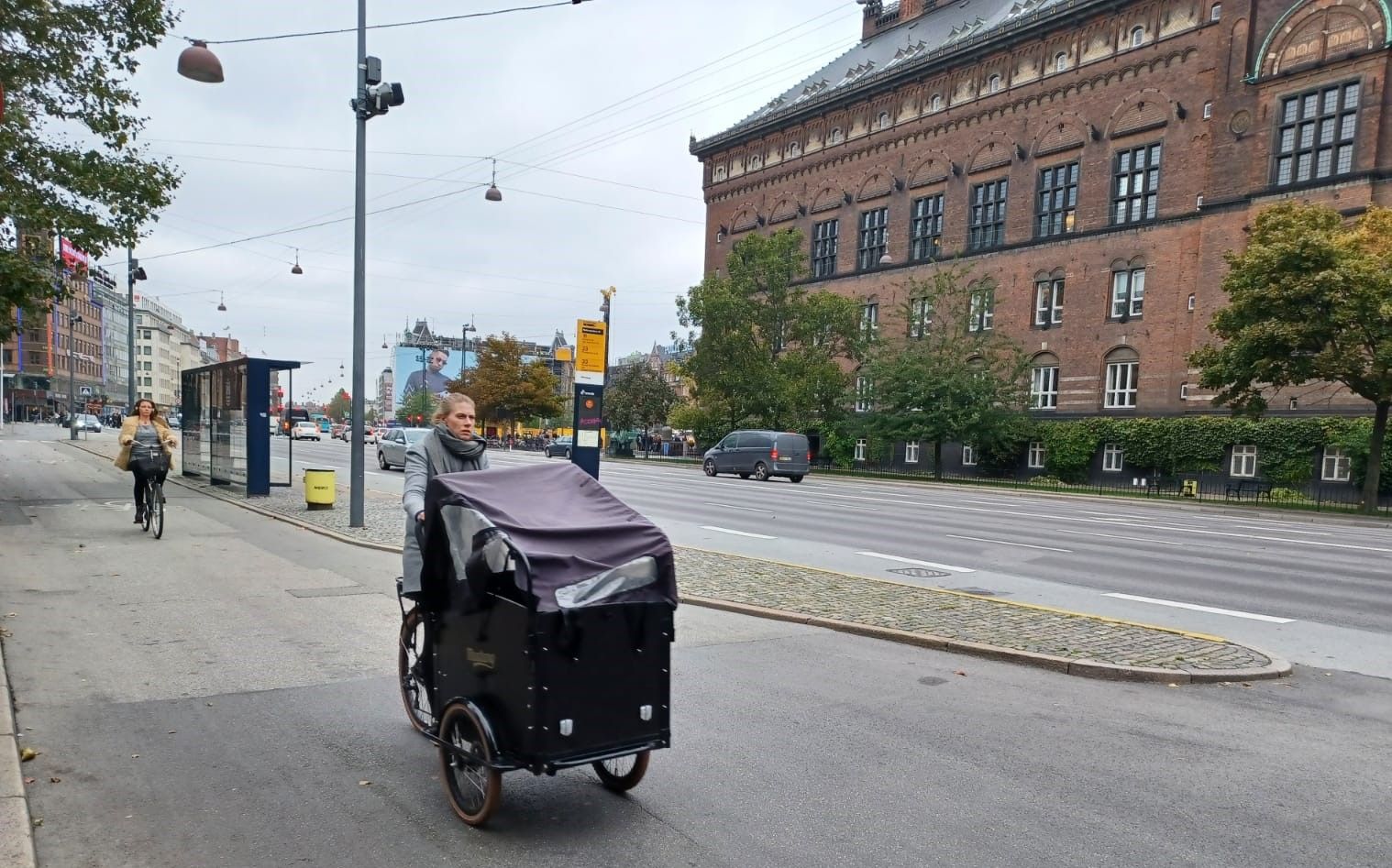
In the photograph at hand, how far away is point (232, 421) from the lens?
18.9 m

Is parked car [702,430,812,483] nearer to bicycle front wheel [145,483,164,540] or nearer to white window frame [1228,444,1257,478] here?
white window frame [1228,444,1257,478]

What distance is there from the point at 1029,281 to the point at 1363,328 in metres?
20.7

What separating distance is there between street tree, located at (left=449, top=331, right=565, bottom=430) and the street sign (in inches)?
2440

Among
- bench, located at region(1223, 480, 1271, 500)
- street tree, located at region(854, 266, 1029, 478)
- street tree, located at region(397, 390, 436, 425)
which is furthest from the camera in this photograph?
street tree, located at region(397, 390, 436, 425)

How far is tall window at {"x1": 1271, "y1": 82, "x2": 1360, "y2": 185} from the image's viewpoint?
3247cm

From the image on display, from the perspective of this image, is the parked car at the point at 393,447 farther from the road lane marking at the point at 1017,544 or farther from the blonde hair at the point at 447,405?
the blonde hair at the point at 447,405

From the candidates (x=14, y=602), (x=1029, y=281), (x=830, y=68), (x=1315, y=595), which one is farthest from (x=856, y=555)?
(x=830, y=68)

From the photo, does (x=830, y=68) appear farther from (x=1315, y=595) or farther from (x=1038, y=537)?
(x=1315, y=595)

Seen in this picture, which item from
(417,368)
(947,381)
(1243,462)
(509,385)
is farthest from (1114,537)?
(417,368)

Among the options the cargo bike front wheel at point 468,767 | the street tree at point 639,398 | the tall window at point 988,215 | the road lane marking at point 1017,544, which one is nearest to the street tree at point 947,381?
the tall window at point 988,215

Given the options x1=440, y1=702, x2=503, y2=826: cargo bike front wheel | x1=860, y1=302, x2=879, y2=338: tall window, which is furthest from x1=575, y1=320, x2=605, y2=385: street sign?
x1=860, y1=302, x2=879, y2=338: tall window

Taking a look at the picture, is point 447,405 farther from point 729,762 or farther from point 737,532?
point 737,532

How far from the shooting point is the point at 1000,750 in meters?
4.83

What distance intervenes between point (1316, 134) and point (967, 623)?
3524 centimetres
